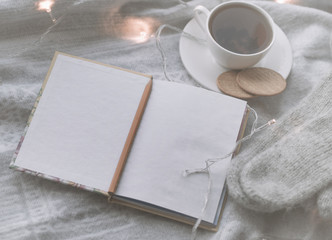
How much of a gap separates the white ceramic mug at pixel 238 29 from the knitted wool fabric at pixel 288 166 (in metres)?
0.14

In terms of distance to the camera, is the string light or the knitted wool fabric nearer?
the knitted wool fabric

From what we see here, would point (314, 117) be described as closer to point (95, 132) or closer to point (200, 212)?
point (200, 212)

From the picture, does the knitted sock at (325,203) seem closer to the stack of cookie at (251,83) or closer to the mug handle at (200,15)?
the stack of cookie at (251,83)

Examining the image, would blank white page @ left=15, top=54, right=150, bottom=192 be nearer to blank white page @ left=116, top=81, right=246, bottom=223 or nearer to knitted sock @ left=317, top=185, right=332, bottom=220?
blank white page @ left=116, top=81, right=246, bottom=223

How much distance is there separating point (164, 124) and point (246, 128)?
0.50 feet

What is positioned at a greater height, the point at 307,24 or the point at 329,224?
the point at 307,24

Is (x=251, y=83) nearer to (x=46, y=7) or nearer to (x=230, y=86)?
(x=230, y=86)

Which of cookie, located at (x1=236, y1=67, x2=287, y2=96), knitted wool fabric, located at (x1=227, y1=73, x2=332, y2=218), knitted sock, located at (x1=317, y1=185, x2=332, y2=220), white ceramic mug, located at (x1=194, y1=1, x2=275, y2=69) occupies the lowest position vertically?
knitted sock, located at (x1=317, y1=185, x2=332, y2=220)

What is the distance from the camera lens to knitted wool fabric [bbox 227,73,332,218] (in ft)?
1.84

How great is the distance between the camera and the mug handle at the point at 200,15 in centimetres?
66

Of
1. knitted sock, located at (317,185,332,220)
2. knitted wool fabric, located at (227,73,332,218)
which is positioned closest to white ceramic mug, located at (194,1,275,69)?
knitted wool fabric, located at (227,73,332,218)

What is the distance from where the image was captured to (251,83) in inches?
25.5

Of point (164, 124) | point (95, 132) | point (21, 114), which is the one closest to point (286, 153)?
point (164, 124)

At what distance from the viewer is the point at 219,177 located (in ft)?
1.97
